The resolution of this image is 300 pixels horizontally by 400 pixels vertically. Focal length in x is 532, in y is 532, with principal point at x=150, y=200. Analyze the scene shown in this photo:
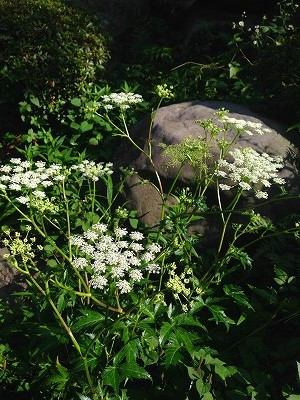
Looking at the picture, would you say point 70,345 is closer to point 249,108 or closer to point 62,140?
point 62,140

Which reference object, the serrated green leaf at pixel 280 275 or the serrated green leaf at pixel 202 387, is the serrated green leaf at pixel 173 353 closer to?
the serrated green leaf at pixel 202 387

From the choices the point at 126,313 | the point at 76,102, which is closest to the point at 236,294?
the point at 126,313

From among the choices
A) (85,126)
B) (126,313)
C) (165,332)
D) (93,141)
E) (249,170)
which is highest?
(249,170)

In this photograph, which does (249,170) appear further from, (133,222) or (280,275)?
(133,222)

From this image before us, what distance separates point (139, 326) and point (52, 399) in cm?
90

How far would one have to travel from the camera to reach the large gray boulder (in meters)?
4.80

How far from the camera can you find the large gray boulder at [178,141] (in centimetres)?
480

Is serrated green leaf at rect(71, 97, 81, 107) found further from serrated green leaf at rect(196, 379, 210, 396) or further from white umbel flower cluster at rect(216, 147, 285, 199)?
serrated green leaf at rect(196, 379, 210, 396)

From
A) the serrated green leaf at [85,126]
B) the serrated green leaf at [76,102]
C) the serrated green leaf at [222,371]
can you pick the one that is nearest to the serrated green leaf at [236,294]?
the serrated green leaf at [222,371]

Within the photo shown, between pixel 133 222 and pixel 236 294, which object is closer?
pixel 236 294

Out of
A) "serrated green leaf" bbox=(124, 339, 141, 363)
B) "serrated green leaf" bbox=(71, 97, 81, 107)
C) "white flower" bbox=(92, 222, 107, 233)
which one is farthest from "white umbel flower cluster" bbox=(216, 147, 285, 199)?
"serrated green leaf" bbox=(71, 97, 81, 107)

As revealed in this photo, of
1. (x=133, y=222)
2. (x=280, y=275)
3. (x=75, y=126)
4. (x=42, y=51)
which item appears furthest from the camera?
(x=42, y=51)

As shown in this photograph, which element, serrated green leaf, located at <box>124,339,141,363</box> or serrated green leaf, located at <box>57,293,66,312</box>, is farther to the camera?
serrated green leaf, located at <box>57,293,66,312</box>

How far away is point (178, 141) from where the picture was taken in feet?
16.5
